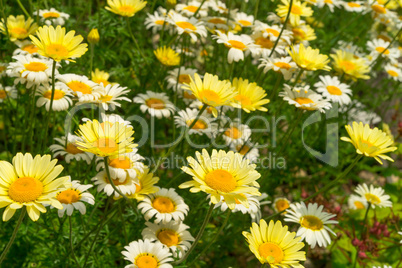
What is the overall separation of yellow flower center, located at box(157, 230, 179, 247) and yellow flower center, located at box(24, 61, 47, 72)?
1126mm

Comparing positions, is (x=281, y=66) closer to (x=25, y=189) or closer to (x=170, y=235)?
(x=170, y=235)

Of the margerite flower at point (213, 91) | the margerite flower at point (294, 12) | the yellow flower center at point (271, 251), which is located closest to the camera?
the yellow flower center at point (271, 251)

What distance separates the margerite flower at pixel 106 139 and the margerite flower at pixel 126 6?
3.94ft

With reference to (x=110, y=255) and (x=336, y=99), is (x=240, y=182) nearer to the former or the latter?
(x=110, y=255)

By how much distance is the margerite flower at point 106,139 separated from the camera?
5.60ft

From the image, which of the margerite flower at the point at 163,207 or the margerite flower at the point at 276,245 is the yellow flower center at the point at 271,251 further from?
the margerite flower at the point at 163,207

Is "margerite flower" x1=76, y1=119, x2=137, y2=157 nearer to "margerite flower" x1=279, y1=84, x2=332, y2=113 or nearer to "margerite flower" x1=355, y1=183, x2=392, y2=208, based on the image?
"margerite flower" x1=279, y1=84, x2=332, y2=113

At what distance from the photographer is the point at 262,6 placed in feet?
13.8

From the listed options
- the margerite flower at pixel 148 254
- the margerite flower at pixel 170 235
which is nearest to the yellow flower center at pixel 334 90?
the margerite flower at pixel 170 235

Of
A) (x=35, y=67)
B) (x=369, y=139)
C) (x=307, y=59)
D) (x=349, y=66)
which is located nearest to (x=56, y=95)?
(x=35, y=67)

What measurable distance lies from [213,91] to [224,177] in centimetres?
56

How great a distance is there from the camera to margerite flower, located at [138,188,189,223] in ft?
6.98

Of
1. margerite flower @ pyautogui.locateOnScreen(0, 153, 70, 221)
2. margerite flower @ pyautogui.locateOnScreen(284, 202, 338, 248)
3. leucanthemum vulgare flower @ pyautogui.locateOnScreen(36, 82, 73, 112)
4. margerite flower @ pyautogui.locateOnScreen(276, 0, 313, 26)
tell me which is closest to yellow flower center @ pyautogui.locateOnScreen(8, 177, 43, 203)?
margerite flower @ pyautogui.locateOnScreen(0, 153, 70, 221)

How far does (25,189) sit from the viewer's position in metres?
1.55
